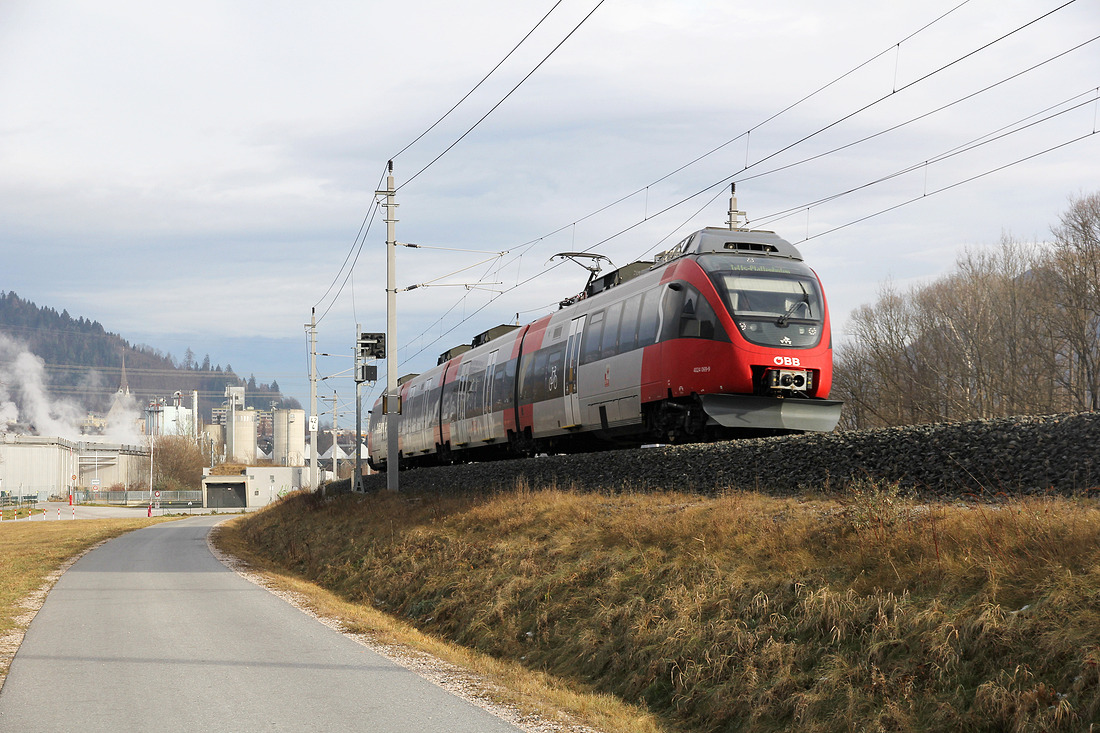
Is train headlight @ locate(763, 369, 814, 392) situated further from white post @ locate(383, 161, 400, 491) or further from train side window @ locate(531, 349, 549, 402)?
white post @ locate(383, 161, 400, 491)

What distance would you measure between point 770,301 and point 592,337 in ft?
18.7

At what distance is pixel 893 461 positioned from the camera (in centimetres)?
1327

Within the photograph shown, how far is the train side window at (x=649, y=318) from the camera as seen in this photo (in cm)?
1922

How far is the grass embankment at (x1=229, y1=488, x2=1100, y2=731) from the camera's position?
7.68 metres

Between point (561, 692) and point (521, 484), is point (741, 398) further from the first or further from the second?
point (561, 692)

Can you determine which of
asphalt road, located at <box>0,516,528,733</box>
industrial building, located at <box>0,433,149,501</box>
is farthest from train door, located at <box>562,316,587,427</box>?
industrial building, located at <box>0,433,149,501</box>

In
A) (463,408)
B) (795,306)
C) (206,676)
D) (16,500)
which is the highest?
(795,306)

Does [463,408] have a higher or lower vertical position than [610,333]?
lower

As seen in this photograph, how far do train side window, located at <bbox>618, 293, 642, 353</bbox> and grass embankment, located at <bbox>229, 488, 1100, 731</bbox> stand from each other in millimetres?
4203

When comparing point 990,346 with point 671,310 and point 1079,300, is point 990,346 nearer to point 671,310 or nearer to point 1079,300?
point 1079,300

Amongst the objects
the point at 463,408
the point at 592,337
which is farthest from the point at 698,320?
the point at 463,408

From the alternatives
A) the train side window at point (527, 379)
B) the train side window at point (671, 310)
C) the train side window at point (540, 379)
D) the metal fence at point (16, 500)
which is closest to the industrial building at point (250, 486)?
the metal fence at point (16, 500)

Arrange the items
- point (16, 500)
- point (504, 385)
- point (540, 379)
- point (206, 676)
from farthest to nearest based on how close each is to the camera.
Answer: point (16, 500), point (504, 385), point (540, 379), point (206, 676)

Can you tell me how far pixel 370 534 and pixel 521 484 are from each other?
534 centimetres
